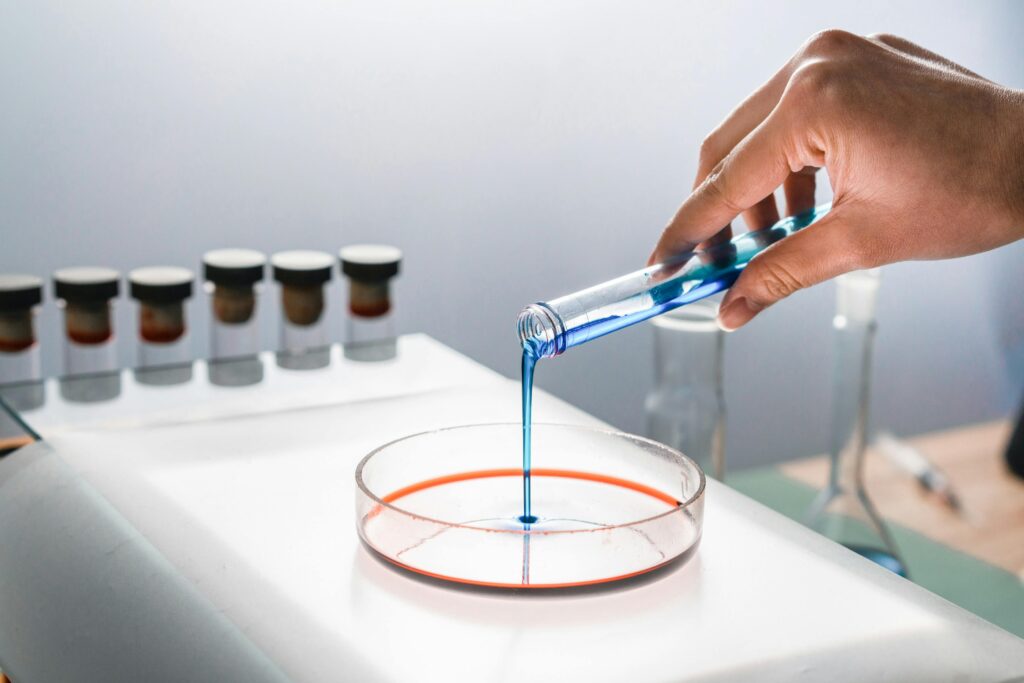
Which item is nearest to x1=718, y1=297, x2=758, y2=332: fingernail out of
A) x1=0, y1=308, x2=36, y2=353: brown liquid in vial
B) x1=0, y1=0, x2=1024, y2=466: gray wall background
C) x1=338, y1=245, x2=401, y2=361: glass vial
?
x1=338, y1=245, x2=401, y2=361: glass vial

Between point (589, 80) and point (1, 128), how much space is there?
28.7 inches

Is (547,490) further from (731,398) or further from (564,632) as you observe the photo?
(731,398)

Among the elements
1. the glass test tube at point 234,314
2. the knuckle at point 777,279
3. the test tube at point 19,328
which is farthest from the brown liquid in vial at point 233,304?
the knuckle at point 777,279

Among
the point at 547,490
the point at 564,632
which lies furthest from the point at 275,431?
the point at 564,632

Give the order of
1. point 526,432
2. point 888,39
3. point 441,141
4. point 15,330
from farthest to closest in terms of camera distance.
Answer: point 441,141 < point 15,330 < point 888,39 < point 526,432

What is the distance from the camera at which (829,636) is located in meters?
0.54

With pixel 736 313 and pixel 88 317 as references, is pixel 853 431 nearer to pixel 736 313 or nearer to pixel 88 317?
pixel 736 313

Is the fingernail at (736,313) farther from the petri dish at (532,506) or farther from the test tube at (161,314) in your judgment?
the test tube at (161,314)

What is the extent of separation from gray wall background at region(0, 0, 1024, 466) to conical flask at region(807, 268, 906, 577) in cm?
54

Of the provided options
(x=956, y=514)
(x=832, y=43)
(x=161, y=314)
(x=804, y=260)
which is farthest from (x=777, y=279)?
(x=956, y=514)

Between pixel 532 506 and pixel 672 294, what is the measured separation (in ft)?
0.48

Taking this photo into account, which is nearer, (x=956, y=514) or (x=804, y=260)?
(x=804, y=260)

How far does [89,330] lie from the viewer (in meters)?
1.01

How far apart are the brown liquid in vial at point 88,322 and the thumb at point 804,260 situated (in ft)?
1.87
